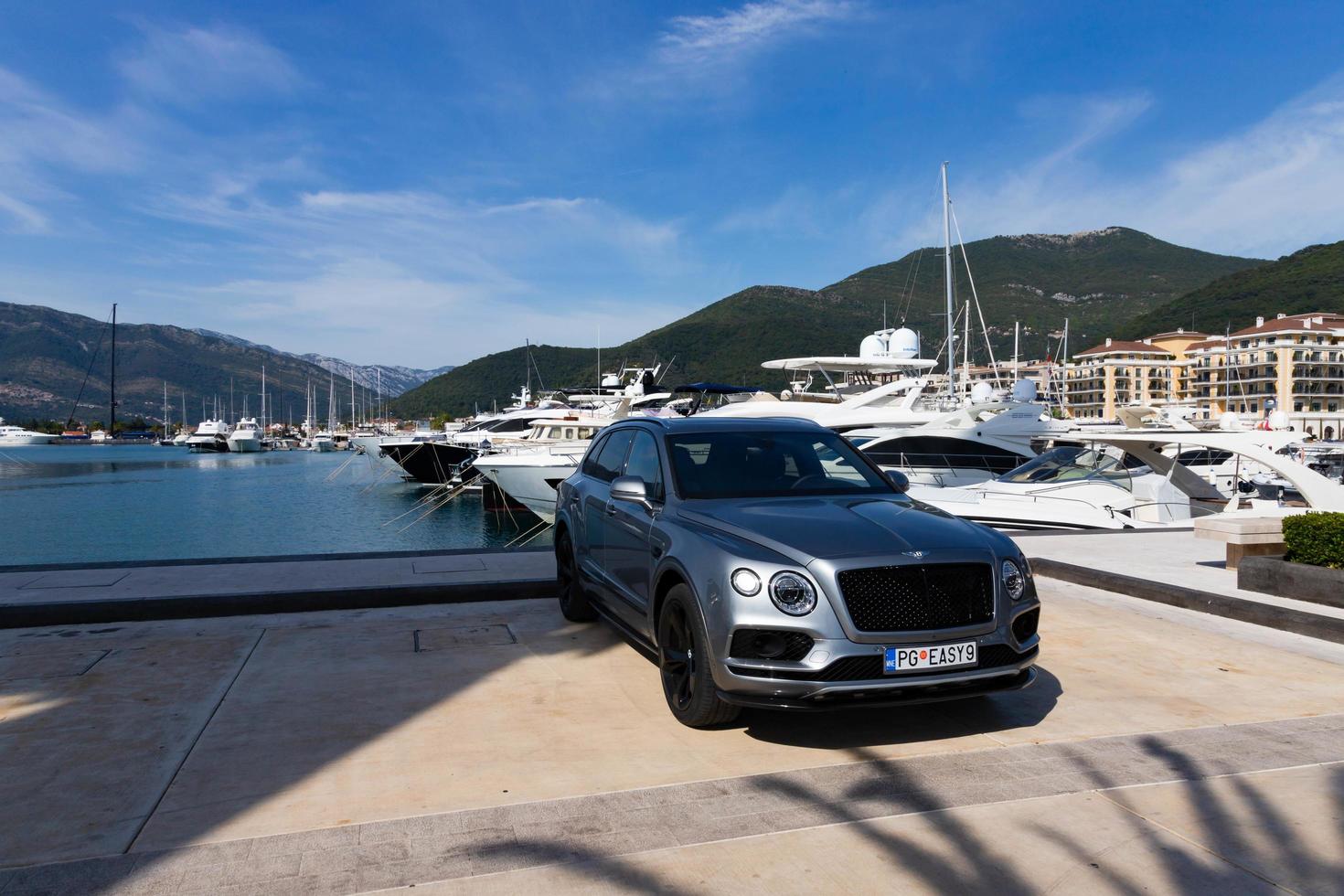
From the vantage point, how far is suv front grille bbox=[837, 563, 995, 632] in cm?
414

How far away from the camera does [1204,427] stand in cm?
1725

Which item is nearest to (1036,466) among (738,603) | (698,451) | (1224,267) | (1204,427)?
(1204,427)

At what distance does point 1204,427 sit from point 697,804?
16778 millimetres

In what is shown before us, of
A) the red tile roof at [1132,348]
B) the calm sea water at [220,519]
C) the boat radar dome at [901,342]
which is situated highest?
the red tile roof at [1132,348]

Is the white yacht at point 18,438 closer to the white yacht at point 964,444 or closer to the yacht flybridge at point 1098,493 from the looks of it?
the white yacht at point 964,444

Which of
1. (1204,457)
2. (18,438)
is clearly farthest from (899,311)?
(18,438)

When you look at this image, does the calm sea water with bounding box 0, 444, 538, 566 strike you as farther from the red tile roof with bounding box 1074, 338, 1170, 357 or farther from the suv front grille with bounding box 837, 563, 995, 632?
the red tile roof with bounding box 1074, 338, 1170, 357

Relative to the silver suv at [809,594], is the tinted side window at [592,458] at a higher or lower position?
higher

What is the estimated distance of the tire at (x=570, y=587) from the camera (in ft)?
22.5

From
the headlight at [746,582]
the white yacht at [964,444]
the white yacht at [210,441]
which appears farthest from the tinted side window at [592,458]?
the white yacht at [210,441]

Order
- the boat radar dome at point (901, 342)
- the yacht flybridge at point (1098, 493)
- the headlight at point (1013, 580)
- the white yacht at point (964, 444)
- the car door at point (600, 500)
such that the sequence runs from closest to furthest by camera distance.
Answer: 1. the headlight at point (1013, 580)
2. the car door at point (600, 500)
3. the yacht flybridge at point (1098, 493)
4. the white yacht at point (964, 444)
5. the boat radar dome at point (901, 342)

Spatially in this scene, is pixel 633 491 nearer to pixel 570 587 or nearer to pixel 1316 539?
pixel 570 587

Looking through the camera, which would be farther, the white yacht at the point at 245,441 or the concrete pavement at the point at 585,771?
the white yacht at the point at 245,441

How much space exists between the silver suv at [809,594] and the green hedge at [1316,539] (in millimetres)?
4303
